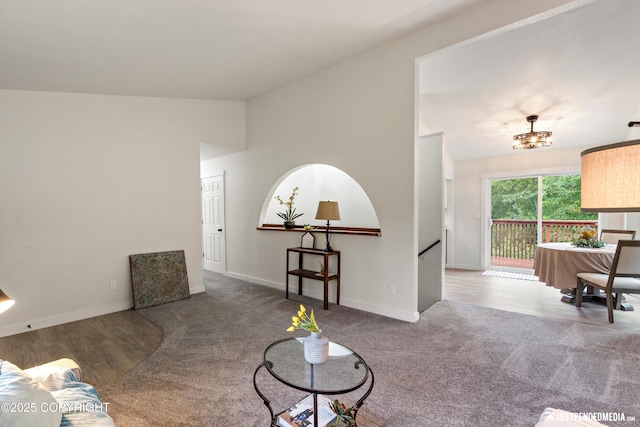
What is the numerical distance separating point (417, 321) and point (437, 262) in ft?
4.22

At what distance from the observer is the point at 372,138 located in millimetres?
3656

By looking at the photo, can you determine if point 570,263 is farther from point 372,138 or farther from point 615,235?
point 372,138

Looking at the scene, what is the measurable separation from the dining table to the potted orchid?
363 cm

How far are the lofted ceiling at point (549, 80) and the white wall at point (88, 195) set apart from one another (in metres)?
3.66

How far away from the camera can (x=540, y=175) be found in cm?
607

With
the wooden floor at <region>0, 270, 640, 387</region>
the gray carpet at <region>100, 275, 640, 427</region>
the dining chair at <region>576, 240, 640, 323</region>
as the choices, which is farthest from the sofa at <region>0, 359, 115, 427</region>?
the dining chair at <region>576, 240, 640, 323</region>

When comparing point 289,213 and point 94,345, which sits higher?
point 289,213

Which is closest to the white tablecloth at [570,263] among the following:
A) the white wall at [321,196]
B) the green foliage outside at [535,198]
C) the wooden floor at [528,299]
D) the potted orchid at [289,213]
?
the wooden floor at [528,299]

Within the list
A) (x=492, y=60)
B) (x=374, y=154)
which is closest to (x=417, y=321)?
(x=374, y=154)

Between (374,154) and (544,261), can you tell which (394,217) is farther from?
(544,261)

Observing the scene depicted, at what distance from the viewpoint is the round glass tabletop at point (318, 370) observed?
60.1 inches

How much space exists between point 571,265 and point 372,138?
309 cm

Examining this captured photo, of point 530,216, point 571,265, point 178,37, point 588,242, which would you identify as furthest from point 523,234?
point 178,37

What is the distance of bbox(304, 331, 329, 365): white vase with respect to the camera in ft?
5.54
